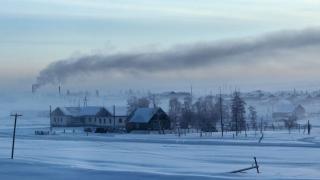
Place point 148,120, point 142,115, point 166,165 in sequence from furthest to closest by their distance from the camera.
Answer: point 142,115 → point 148,120 → point 166,165

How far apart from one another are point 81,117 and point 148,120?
24.2 m

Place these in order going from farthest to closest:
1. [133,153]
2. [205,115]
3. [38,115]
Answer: [38,115], [205,115], [133,153]

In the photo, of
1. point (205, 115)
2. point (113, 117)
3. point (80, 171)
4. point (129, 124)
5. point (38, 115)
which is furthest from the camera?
point (38, 115)

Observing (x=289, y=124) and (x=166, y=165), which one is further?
(x=289, y=124)

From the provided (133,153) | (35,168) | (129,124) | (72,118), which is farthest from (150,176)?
(72,118)

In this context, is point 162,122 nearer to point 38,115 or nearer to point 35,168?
point 35,168

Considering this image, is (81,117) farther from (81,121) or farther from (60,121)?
(60,121)

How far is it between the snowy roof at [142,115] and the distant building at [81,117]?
15.4 m

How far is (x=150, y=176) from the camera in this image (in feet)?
79.8

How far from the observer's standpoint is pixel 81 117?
10744 cm

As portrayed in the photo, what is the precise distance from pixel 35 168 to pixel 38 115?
139410 millimetres

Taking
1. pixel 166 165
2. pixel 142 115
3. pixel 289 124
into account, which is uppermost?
pixel 142 115

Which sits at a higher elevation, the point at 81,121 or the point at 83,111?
the point at 83,111

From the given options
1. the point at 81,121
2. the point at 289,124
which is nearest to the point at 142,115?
the point at 81,121
